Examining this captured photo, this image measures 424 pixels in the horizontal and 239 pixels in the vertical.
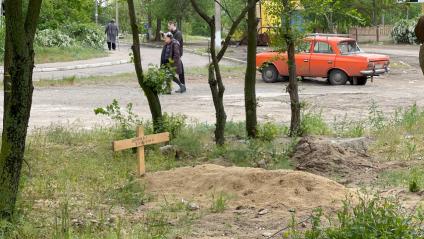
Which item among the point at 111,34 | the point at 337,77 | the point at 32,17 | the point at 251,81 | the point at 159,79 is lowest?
the point at 337,77

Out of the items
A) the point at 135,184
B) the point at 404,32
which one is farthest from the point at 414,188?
the point at 404,32

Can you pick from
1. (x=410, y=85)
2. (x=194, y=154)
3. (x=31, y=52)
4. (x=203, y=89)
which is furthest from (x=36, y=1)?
(x=410, y=85)

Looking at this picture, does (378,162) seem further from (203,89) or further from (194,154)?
(203,89)

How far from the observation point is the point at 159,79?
34.4 feet

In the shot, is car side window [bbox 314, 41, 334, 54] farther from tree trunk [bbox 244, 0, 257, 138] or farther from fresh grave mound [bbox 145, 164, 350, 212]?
fresh grave mound [bbox 145, 164, 350, 212]

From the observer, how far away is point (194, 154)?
33.2ft

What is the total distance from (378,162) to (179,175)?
2.85 m

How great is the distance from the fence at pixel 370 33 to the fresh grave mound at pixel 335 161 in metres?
48.2

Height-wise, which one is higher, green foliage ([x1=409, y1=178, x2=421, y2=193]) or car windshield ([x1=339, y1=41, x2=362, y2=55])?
car windshield ([x1=339, y1=41, x2=362, y2=55])

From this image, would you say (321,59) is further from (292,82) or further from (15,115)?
(15,115)

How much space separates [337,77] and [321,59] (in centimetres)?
75

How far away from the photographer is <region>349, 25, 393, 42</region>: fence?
57188 mm

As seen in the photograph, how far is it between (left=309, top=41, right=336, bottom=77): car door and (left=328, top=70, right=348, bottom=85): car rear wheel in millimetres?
189

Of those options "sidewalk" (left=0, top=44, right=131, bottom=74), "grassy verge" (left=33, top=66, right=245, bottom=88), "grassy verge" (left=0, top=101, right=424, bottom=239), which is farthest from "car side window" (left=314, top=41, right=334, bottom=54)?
"grassy verge" (left=0, top=101, right=424, bottom=239)
